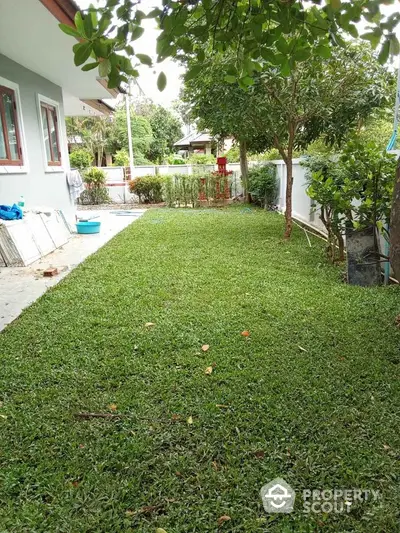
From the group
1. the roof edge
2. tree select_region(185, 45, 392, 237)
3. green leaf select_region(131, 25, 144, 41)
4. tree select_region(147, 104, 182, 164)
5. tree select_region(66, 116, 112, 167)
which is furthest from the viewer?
tree select_region(147, 104, 182, 164)

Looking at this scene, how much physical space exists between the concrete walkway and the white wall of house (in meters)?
1.05

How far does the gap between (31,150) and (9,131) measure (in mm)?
695

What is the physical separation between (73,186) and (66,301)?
595cm

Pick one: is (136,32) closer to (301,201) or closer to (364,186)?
(364,186)

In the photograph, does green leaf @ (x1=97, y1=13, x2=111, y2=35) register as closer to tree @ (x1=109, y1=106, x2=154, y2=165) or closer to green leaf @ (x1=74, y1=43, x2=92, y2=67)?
green leaf @ (x1=74, y1=43, x2=92, y2=67)

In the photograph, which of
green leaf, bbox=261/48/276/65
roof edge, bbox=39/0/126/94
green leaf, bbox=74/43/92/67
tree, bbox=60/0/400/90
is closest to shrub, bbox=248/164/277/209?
roof edge, bbox=39/0/126/94

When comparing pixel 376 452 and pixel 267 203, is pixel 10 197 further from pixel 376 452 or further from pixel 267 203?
pixel 267 203

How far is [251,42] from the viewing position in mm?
1592

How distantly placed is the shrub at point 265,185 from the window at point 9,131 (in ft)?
22.3

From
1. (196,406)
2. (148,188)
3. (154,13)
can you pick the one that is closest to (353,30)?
(154,13)

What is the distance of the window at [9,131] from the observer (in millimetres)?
6152

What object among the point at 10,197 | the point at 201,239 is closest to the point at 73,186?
the point at 10,197

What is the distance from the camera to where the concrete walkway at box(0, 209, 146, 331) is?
12.8ft

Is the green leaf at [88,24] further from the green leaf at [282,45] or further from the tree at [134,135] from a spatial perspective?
the tree at [134,135]
